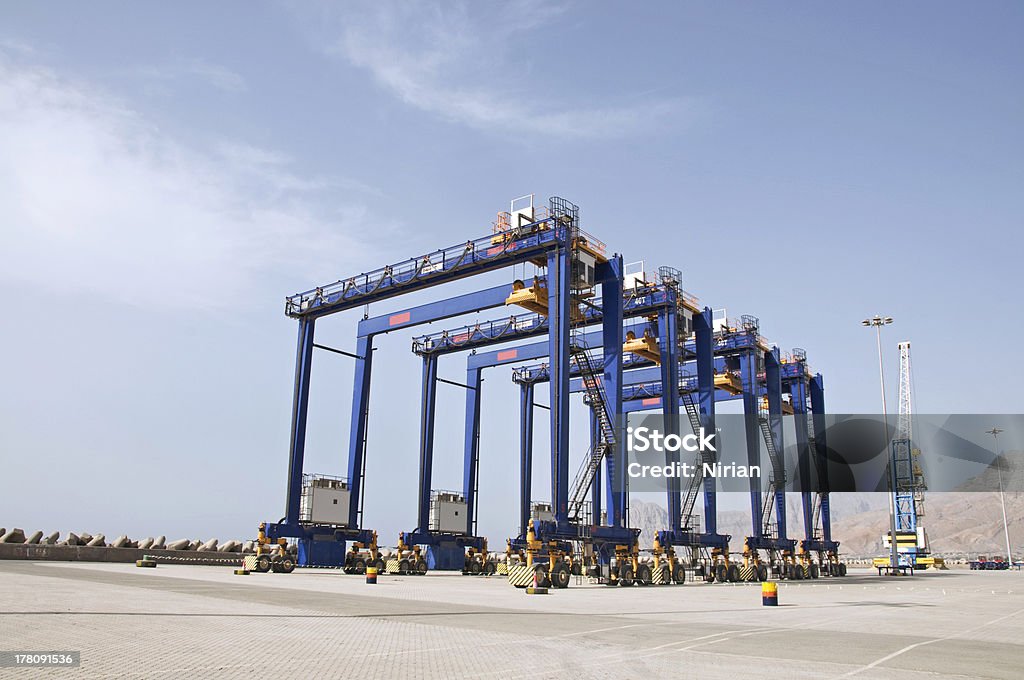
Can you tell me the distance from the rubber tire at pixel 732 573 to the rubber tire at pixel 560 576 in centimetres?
1537

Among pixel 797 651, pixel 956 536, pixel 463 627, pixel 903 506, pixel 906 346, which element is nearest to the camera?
pixel 797 651

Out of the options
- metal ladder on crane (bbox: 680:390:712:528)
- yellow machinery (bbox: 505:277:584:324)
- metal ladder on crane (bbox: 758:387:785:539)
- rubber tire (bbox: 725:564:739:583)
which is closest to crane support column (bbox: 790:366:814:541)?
metal ladder on crane (bbox: 758:387:785:539)

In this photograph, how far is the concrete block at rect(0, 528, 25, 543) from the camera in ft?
127

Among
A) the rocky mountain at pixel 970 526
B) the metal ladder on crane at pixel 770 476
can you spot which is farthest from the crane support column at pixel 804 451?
the rocky mountain at pixel 970 526

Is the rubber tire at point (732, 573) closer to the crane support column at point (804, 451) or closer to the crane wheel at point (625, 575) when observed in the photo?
the crane wheel at point (625, 575)

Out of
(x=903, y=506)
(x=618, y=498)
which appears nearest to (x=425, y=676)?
(x=618, y=498)

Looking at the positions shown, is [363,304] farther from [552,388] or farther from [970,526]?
[970,526]

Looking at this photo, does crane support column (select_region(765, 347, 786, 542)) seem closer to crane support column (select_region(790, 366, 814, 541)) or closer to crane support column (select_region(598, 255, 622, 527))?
crane support column (select_region(790, 366, 814, 541))

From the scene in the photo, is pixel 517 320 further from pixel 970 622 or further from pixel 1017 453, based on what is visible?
pixel 1017 453

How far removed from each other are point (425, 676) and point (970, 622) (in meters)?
12.1

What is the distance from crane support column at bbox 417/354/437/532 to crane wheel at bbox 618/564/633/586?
14.2 m

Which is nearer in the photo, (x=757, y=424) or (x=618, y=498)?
(x=618, y=498)

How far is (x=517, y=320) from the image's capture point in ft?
135

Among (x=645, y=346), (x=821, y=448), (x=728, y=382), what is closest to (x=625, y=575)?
(x=645, y=346)
